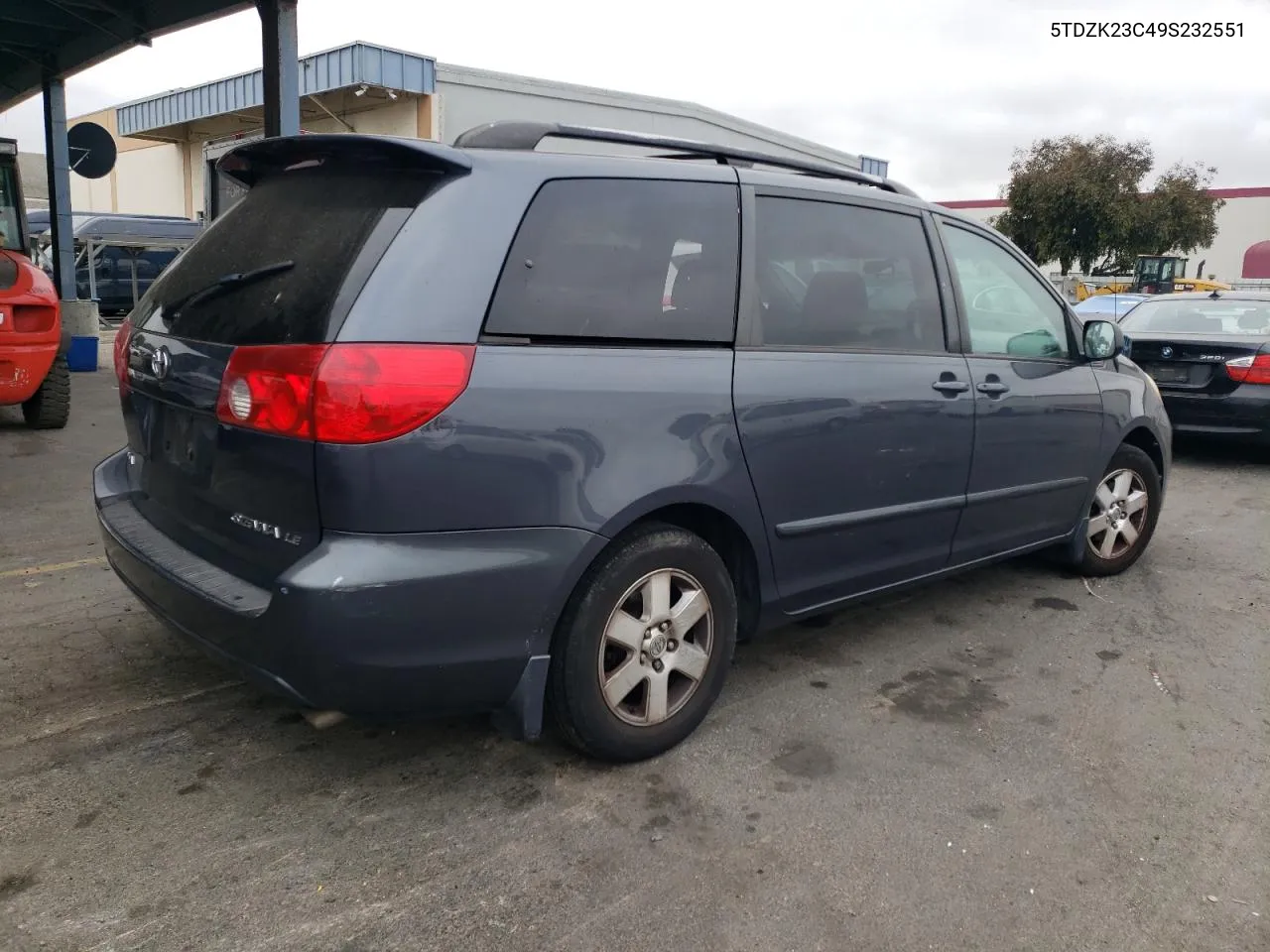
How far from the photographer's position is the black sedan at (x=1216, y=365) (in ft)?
25.8

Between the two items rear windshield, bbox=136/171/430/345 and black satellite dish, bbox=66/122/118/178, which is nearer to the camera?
rear windshield, bbox=136/171/430/345

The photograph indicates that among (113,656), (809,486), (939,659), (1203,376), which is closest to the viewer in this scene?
(809,486)

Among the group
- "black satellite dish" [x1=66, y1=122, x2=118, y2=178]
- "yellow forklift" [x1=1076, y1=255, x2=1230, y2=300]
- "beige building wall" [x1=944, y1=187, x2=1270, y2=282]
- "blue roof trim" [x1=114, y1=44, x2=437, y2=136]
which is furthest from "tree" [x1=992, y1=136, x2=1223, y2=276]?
"black satellite dish" [x1=66, y1=122, x2=118, y2=178]

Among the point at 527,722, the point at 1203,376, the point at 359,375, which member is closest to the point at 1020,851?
the point at 527,722

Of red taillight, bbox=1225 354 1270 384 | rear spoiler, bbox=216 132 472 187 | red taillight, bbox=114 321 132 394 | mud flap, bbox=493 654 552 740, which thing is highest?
rear spoiler, bbox=216 132 472 187

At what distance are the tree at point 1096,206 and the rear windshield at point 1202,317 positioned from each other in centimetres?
2704

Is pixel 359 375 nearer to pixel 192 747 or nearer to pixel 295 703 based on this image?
pixel 295 703

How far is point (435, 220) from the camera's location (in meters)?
2.47

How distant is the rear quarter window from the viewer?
8.52 feet

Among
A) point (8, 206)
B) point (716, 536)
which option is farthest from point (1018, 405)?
point (8, 206)

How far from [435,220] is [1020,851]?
2.20 m

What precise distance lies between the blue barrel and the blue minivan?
913 cm

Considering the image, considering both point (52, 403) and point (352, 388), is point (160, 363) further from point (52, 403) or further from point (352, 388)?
point (52, 403)

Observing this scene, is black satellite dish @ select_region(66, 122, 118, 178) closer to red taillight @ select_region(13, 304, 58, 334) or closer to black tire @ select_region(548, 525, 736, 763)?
red taillight @ select_region(13, 304, 58, 334)
